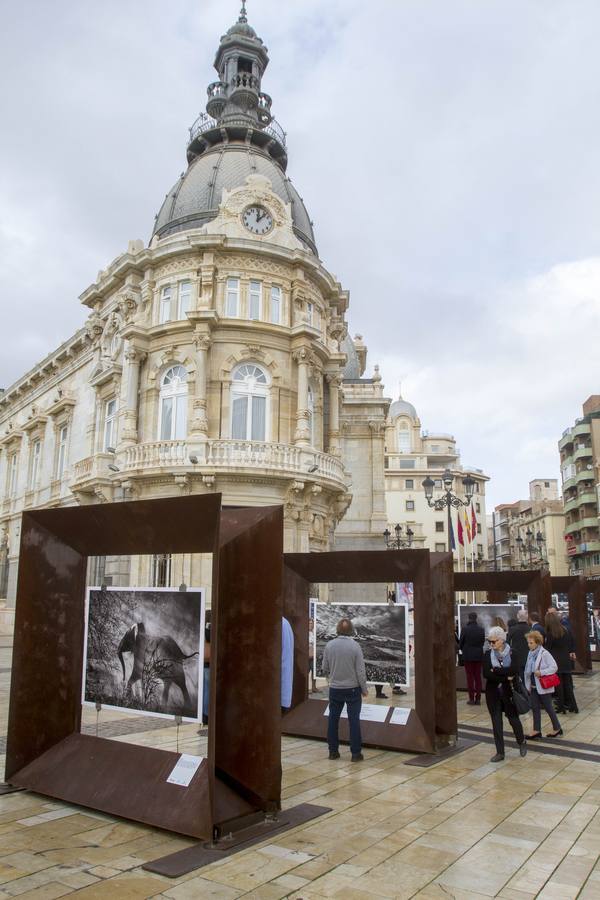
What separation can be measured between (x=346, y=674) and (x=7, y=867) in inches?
177

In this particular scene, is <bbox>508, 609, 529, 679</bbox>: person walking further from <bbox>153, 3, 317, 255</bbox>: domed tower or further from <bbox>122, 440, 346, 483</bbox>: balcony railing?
<bbox>153, 3, 317, 255</bbox>: domed tower

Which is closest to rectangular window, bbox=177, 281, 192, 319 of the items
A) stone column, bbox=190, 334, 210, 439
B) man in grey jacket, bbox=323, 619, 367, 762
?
stone column, bbox=190, 334, 210, 439

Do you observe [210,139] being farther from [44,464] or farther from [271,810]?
[271,810]

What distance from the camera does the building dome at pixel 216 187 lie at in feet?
89.9

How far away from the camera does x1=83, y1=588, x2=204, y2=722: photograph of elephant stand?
6.46m

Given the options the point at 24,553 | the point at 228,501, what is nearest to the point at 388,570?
the point at 24,553

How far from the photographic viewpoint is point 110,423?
28.4 metres

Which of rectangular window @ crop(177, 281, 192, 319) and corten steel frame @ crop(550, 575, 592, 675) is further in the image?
rectangular window @ crop(177, 281, 192, 319)

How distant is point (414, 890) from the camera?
4.79 metres

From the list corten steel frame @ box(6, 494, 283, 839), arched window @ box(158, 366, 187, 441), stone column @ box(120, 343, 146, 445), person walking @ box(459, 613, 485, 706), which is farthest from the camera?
stone column @ box(120, 343, 146, 445)

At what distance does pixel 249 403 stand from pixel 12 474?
23259 millimetres

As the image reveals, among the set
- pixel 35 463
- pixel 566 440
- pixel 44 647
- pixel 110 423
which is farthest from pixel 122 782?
pixel 566 440

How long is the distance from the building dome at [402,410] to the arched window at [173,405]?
6480cm

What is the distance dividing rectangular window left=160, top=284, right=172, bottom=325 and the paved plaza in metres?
19.9
